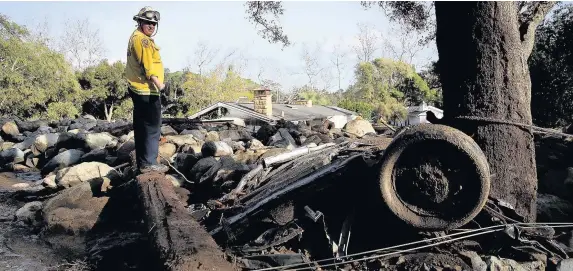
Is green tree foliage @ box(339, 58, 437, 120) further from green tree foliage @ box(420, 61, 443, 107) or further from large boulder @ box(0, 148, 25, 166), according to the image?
large boulder @ box(0, 148, 25, 166)

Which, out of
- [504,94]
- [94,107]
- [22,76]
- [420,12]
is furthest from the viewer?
[94,107]

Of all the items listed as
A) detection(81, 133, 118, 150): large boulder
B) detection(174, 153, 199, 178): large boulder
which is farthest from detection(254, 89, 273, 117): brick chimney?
detection(174, 153, 199, 178): large boulder

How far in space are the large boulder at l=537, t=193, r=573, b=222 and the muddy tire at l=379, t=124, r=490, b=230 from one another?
1.09m

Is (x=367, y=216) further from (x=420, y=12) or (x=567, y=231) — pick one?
(x=420, y=12)

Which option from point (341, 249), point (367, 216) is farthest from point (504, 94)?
point (341, 249)

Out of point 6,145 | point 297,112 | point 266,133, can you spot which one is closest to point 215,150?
point 266,133

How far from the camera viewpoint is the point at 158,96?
222 inches

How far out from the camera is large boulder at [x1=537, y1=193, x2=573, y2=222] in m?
3.85

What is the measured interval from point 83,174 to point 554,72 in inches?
633

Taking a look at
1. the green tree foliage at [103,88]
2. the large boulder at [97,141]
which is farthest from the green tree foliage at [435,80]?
the green tree foliage at [103,88]

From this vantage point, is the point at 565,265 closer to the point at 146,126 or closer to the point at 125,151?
the point at 146,126

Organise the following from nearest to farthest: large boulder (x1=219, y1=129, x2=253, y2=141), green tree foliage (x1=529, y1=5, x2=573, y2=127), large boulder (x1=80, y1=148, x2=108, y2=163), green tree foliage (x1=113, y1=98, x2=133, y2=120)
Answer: large boulder (x1=80, y1=148, x2=108, y2=163) → large boulder (x1=219, y1=129, x2=253, y2=141) → green tree foliage (x1=529, y1=5, x2=573, y2=127) → green tree foliage (x1=113, y1=98, x2=133, y2=120)

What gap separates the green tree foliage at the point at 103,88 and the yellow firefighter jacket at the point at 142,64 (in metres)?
37.6

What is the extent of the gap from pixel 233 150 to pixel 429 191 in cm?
537
